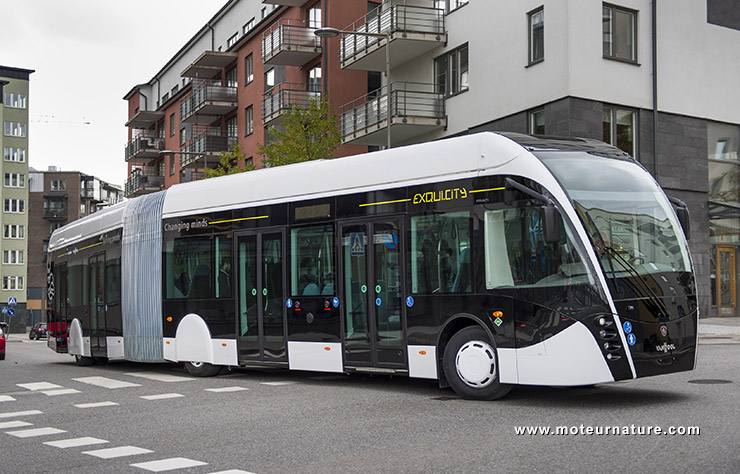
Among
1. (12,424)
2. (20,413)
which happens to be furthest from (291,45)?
(12,424)

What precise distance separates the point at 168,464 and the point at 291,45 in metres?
34.0

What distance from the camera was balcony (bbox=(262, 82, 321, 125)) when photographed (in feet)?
129

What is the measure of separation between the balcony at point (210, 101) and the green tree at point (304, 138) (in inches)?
824

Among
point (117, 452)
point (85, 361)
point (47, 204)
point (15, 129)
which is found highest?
point (15, 129)

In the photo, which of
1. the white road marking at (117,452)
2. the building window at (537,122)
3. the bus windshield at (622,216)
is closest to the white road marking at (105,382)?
the white road marking at (117,452)

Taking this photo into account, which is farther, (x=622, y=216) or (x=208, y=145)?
(x=208, y=145)

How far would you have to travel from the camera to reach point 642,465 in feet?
20.4

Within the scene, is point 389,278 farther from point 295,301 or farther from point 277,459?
point 277,459

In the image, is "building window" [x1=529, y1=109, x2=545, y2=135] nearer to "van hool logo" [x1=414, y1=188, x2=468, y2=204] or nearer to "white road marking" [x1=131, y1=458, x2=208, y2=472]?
"van hool logo" [x1=414, y1=188, x2=468, y2=204]

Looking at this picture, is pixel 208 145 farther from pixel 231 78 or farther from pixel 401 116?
pixel 401 116

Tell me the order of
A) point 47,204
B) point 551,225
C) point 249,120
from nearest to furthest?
point 551,225, point 249,120, point 47,204

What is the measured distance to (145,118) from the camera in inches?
2758

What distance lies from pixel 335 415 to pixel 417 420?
3.35 feet

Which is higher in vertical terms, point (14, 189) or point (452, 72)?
point (14, 189)
